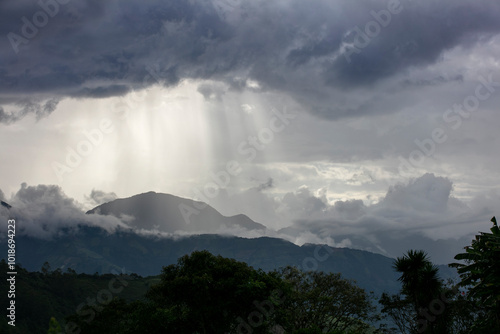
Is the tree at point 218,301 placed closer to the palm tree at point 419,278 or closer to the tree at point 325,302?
the tree at point 325,302

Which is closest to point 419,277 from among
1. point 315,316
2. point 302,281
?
point 315,316

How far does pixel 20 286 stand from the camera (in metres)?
170

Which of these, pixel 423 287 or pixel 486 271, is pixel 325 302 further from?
pixel 486 271

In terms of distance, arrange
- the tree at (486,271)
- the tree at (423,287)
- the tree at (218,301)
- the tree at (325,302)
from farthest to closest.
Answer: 1. the tree at (325,302)
2. the tree at (218,301)
3. the tree at (423,287)
4. the tree at (486,271)

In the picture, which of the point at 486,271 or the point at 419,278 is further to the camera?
the point at 419,278

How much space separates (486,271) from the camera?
3812 cm

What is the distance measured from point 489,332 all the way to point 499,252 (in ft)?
24.5

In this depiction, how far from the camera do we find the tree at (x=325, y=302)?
62.7m

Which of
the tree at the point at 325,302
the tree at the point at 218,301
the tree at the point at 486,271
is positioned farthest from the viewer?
the tree at the point at 325,302

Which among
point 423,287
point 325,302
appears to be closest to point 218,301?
point 325,302

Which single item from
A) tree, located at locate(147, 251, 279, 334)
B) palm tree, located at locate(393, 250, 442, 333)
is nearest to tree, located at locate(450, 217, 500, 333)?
palm tree, located at locate(393, 250, 442, 333)

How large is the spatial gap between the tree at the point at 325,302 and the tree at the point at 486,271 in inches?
883

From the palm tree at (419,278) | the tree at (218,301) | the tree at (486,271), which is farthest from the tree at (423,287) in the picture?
the tree at (218,301)

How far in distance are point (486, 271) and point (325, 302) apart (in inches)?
1143
